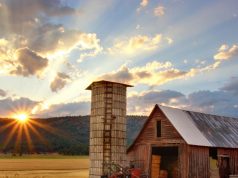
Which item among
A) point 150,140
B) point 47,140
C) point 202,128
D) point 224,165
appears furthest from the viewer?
point 47,140

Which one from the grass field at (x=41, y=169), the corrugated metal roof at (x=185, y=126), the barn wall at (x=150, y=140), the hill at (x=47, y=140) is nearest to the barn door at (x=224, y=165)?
the corrugated metal roof at (x=185, y=126)

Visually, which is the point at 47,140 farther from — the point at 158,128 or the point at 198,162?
the point at 198,162

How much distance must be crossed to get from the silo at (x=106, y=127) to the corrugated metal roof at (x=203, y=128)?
15.6ft

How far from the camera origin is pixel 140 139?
40.4 m

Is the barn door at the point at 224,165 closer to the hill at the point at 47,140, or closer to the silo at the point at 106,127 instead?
the silo at the point at 106,127

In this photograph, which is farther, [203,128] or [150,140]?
[203,128]

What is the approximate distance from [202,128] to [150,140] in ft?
19.2

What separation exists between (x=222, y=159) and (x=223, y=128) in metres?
4.87

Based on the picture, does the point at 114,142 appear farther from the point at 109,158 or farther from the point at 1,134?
the point at 1,134

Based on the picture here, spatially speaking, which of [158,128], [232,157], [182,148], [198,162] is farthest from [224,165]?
[158,128]

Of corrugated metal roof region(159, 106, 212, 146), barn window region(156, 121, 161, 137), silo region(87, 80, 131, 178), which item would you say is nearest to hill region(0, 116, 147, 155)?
silo region(87, 80, 131, 178)

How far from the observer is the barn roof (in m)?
38.2

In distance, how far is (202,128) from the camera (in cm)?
4141

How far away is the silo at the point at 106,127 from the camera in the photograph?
1565 inches
